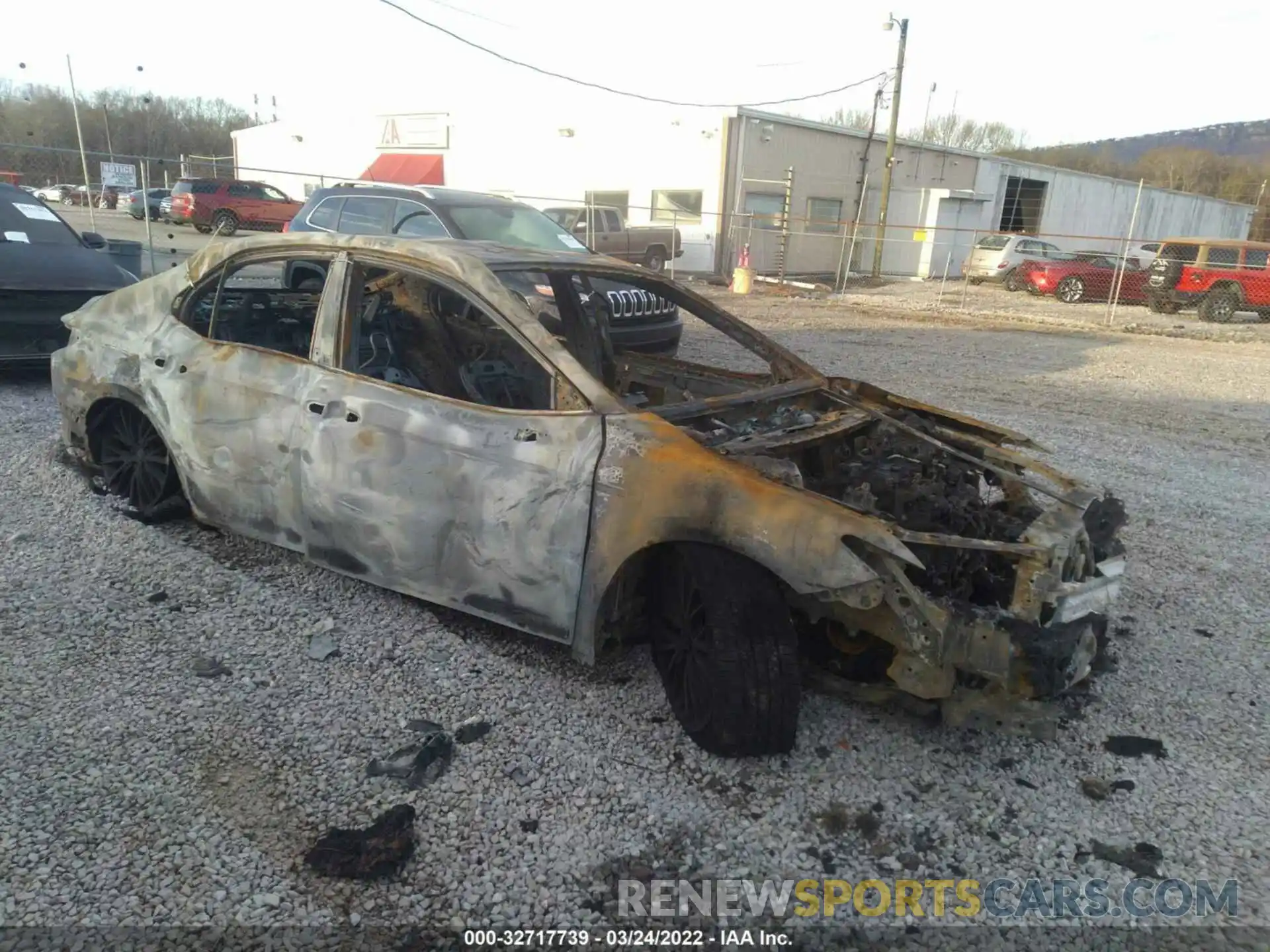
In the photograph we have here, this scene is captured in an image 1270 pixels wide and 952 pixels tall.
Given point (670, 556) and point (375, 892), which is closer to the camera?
point (375, 892)

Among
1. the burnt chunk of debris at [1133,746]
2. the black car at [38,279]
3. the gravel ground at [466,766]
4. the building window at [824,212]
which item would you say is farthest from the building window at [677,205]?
the burnt chunk of debris at [1133,746]

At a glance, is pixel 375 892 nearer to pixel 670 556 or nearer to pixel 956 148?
pixel 670 556

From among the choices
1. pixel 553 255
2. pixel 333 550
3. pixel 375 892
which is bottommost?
pixel 375 892

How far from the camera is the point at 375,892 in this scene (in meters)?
2.30

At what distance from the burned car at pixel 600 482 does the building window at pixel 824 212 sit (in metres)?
22.4

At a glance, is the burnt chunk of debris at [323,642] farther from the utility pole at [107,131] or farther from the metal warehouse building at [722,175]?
the utility pole at [107,131]

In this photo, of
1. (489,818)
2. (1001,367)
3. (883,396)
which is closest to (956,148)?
(1001,367)

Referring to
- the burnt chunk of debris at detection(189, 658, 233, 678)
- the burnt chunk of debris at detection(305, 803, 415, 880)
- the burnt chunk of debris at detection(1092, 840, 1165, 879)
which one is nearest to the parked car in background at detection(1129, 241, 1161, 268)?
the burnt chunk of debris at detection(1092, 840, 1165, 879)

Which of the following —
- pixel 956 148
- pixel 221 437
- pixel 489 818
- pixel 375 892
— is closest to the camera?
pixel 375 892

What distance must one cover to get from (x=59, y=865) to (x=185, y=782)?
1.31 ft

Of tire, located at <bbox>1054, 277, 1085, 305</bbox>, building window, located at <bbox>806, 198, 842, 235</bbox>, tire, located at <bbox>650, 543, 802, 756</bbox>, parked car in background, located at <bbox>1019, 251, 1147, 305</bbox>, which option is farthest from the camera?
building window, located at <bbox>806, 198, 842, 235</bbox>

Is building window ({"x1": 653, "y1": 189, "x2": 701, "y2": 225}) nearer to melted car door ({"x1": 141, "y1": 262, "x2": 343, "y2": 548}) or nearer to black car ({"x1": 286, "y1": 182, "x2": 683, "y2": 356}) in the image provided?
black car ({"x1": 286, "y1": 182, "x2": 683, "y2": 356})

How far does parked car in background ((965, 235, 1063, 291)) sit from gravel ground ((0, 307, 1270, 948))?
20621mm

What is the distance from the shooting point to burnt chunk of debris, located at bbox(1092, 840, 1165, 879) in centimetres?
252
